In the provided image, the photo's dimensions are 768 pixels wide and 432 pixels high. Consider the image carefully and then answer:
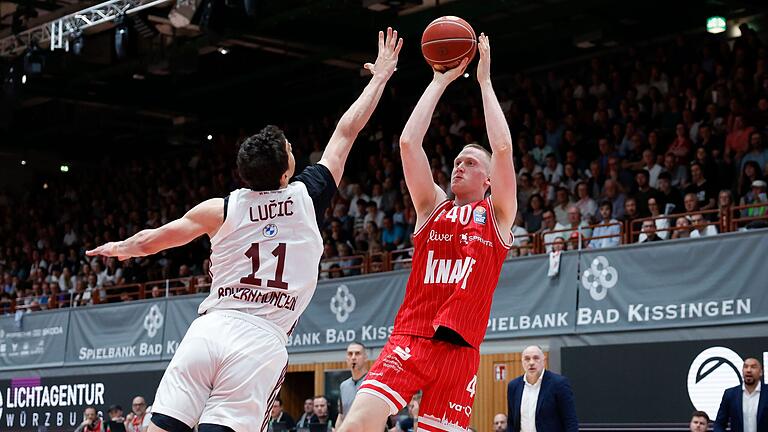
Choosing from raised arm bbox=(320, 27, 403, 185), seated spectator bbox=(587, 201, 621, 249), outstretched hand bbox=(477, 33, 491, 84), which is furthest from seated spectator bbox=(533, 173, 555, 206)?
raised arm bbox=(320, 27, 403, 185)

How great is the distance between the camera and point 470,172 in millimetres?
6004

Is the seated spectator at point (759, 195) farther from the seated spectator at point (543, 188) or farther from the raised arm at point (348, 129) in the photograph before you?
the raised arm at point (348, 129)

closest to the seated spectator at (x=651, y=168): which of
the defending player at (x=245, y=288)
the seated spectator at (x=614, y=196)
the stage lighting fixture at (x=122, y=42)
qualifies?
the seated spectator at (x=614, y=196)

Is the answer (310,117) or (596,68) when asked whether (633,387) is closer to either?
(596,68)

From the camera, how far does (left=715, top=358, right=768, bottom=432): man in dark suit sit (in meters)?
10.3

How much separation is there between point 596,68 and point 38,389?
41.3 ft

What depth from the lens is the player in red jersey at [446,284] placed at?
554cm

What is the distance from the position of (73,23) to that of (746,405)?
44.9 feet

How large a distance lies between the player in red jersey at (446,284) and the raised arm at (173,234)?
1151mm

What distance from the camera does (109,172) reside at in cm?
3119

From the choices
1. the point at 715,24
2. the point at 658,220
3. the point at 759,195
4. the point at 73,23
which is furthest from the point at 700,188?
the point at 73,23

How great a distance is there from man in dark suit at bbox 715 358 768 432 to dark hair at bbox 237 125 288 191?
6532 millimetres

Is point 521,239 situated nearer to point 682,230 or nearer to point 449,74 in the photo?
point 682,230

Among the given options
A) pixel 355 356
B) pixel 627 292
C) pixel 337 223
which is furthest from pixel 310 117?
pixel 355 356
